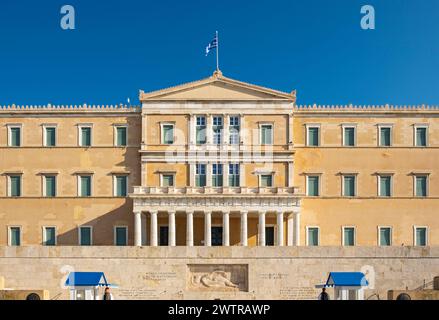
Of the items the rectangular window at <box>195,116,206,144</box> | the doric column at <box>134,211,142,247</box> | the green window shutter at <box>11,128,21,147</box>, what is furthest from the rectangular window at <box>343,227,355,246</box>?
the green window shutter at <box>11,128,21,147</box>

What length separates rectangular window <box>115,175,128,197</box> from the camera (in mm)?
42906

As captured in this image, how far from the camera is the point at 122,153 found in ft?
142

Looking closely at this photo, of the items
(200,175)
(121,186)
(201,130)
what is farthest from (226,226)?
(121,186)

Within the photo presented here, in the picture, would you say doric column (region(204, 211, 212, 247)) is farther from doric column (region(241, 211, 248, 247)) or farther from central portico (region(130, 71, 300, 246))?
doric column (region(241, 211, 248, 247))

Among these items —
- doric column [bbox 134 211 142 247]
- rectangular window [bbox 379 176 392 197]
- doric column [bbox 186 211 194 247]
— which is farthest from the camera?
rectangular window [bbox 379 176 392 197]

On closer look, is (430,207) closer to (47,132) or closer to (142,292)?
(142,292)

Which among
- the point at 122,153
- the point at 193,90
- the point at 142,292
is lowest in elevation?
the point at 142,292

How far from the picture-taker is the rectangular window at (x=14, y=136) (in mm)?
43750

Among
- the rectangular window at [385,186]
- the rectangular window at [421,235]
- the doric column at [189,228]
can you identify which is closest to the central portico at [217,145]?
the doric column at [189,228]

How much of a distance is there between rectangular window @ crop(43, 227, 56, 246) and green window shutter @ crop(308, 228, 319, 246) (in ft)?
62.0

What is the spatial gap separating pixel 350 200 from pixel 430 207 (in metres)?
5.94

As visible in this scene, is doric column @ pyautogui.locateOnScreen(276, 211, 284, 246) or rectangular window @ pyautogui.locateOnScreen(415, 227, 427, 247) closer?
doric column @ pyautogui.locateOnScreen(276, 211, 284, 246)
